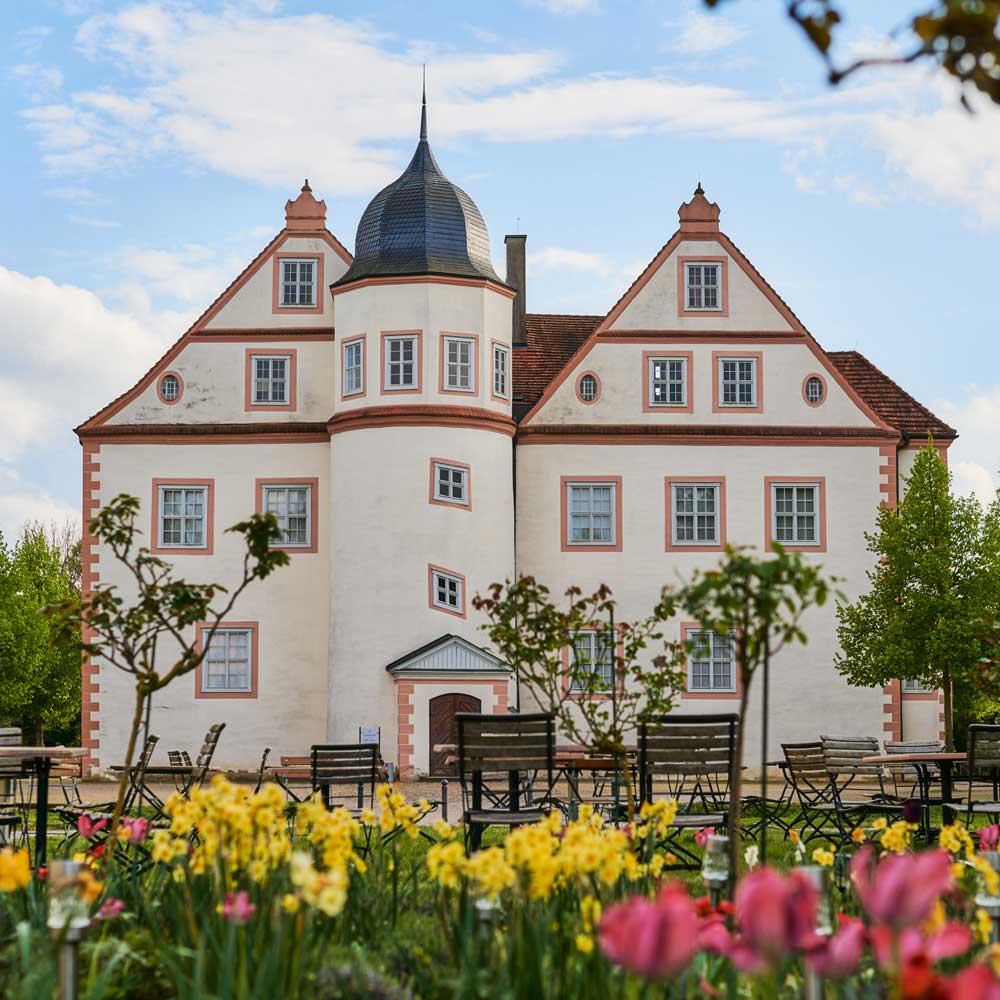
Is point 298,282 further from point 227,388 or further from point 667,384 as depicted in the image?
point 667,384

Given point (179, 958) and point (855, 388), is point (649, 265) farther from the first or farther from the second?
point (179, 958)

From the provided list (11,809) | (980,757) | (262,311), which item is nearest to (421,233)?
(262,311)

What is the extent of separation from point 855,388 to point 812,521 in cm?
370

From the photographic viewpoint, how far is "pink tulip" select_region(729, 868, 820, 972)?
9.36 ft

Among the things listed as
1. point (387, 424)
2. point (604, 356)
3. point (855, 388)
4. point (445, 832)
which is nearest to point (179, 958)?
point (445, 832)

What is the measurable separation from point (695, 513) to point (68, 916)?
92.0ft

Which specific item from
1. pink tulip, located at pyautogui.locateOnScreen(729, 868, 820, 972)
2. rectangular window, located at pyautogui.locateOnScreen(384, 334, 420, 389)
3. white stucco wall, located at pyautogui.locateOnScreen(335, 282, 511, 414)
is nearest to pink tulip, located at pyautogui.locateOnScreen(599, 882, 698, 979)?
pink tulip, located at pyautogui.locateOnScreen(729, 868, 820, 972)

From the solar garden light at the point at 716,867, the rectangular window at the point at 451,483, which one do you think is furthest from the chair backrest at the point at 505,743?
the rectangular window at the point at 451,483

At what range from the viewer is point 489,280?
102 feet

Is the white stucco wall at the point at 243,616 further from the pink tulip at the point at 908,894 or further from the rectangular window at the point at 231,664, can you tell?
the pink tulip at the point at 908,894

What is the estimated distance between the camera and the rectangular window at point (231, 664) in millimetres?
31578

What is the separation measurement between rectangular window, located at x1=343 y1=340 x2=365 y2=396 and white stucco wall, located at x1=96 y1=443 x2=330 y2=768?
164 cm

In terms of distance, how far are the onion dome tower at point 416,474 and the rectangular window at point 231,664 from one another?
232cm

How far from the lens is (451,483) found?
1198 inches
